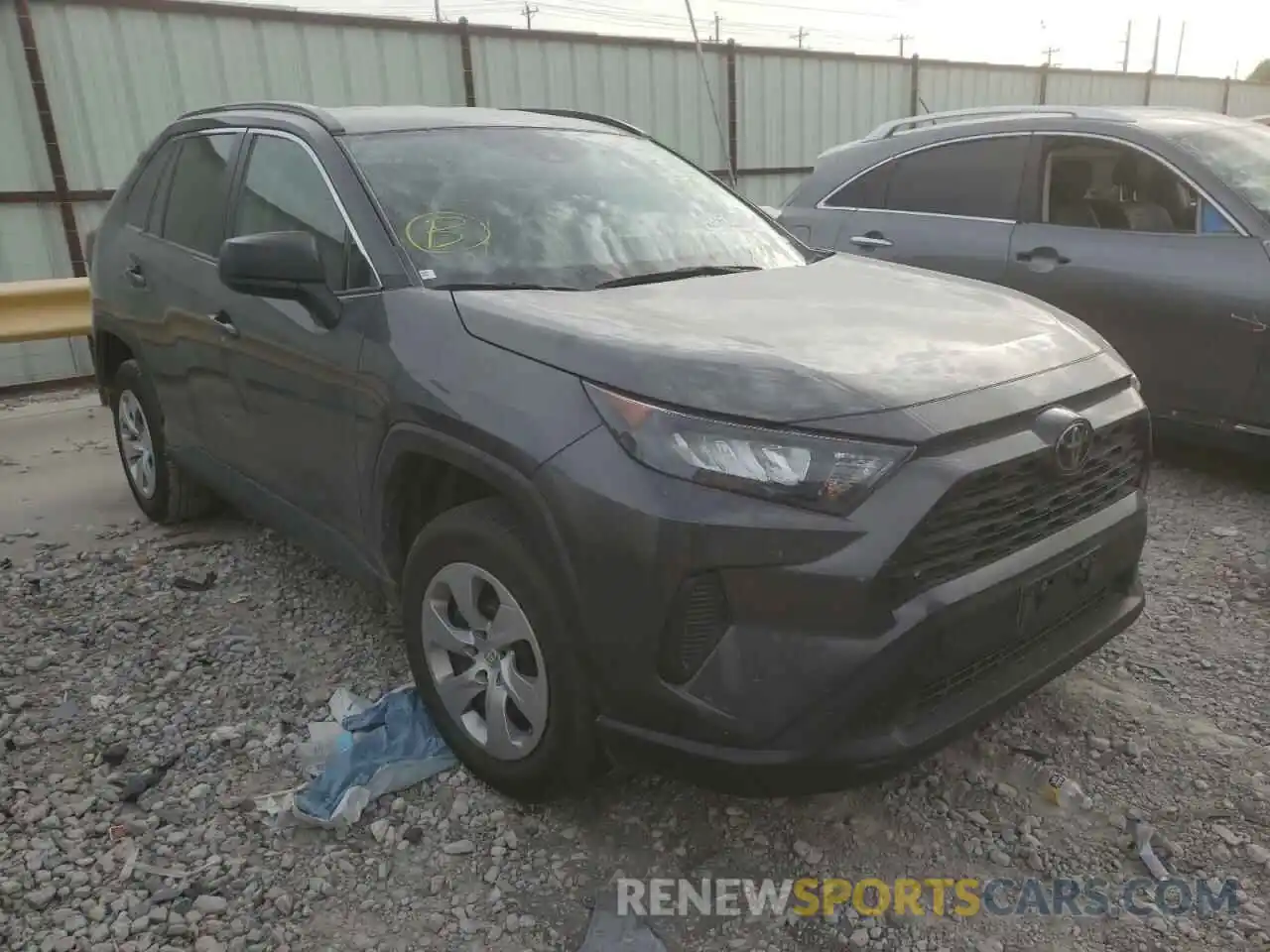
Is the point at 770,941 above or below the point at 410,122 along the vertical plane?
below

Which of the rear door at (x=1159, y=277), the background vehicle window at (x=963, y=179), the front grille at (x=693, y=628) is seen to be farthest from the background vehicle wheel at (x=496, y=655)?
the background vehicle window at (x=963, y=179)

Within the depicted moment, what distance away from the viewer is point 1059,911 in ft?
7.28

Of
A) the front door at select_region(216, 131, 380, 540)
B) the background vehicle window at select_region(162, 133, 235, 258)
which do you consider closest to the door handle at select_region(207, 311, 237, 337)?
the front door at select_region(216, 131, 380, 540)

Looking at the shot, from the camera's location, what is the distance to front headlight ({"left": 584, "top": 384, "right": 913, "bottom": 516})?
6.47ft

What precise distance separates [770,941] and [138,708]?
206 cm

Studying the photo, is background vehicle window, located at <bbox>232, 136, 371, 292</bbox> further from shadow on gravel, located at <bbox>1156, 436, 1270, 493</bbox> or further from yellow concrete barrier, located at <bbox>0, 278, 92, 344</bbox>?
yellow concrete barrier, located at <bbox>0, 278, 92, 344</bbox>

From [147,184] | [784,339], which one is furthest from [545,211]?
[147,184]

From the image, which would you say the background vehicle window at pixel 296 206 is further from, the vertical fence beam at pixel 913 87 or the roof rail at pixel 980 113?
the vertical fence beam at pixel 913 87

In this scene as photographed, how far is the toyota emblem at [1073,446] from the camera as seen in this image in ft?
7.23

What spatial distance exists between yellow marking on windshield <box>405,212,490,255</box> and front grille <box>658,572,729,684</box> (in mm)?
1303

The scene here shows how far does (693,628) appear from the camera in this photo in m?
2.01

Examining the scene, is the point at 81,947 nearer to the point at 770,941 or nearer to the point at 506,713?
the point at 506,713

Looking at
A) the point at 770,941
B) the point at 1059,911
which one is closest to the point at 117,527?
the point at 770,941

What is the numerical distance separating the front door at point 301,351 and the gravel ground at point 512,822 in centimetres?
64
